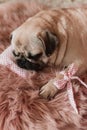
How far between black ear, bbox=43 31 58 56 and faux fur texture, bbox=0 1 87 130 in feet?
0.34

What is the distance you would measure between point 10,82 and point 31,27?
0.20 meters

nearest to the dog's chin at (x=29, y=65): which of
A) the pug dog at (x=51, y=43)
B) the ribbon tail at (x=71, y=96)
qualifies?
the pug dog at (x=51, y=43)

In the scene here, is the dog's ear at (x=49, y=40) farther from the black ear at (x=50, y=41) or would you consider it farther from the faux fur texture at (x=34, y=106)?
the faux fur texture at (x=34, y=106)

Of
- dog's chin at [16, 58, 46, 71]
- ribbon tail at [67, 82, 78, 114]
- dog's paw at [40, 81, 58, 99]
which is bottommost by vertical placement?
ribbon tail at [67, 82, 78, 114]

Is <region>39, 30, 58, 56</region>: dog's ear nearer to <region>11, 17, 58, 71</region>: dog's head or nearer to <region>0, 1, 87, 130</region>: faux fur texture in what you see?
<region>11, 17, 58, 71</region>: dog's head

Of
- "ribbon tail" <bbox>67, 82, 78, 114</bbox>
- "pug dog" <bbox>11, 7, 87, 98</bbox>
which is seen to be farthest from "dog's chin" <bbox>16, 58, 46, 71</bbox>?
"ribbon tail" <bbox>67, 82, 78, 114</bbox>

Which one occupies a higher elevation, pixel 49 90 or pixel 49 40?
pixel 49 40

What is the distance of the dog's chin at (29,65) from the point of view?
115cm

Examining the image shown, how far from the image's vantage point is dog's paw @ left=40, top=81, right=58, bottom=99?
1068mm

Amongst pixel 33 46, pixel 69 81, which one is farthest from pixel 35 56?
pixel 69 81

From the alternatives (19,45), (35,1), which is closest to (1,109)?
(19,45)

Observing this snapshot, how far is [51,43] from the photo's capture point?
3.55 ft

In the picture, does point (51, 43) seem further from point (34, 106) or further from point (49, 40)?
point (34, 106)

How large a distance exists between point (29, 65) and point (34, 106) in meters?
0.18
